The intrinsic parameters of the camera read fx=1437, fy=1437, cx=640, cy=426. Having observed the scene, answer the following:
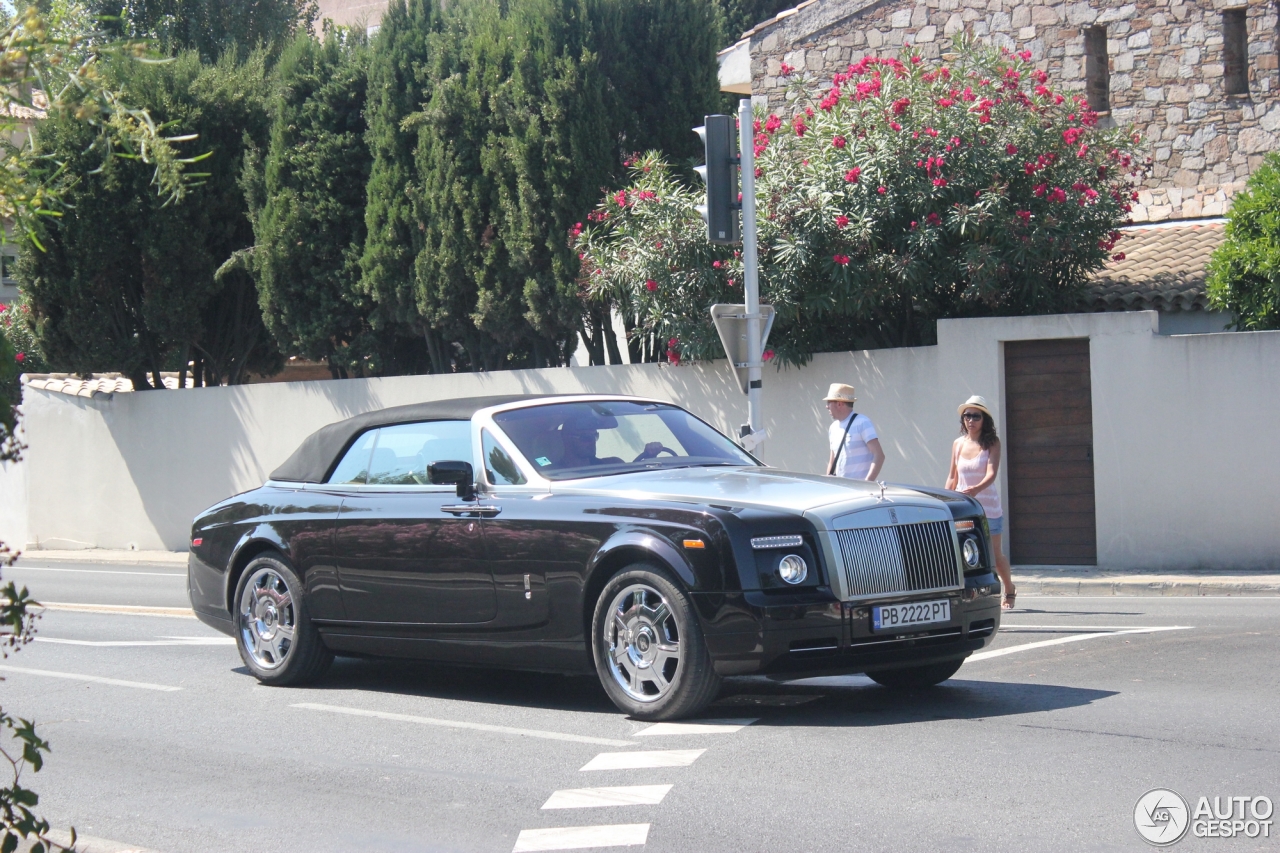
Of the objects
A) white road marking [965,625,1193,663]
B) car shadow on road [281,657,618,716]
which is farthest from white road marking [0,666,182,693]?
white road marking [965,625,1193,663]

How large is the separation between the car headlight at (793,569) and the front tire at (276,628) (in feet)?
11.3

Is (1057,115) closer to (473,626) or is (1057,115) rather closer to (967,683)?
(967,683)

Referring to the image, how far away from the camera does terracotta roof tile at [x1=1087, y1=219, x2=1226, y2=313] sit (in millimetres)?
17484

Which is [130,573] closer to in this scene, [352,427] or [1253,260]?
[352,427]


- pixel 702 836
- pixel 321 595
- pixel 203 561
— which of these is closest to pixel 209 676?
pixel 203 561

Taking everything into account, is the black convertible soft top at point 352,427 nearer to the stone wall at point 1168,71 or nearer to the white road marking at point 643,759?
the white road marking at point 643,759

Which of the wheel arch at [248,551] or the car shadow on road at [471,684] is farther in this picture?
the wheel arch at [248,551]

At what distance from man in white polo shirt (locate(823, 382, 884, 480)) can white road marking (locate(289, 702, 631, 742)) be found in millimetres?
4730

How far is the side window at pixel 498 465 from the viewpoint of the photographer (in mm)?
8172

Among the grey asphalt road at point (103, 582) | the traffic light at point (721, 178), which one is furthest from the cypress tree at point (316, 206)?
the traffic light at point (721, 178)

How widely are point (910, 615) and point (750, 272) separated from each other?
639cm

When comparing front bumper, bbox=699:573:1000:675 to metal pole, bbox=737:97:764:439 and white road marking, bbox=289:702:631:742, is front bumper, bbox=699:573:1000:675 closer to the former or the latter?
white road marking, bbox=289:702:631:742

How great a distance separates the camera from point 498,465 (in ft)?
27.1

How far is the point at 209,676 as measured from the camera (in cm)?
993
